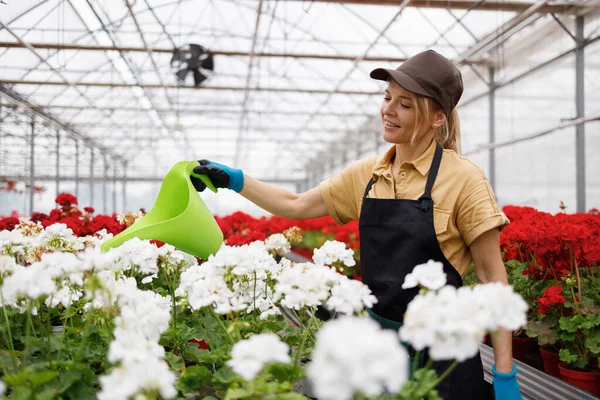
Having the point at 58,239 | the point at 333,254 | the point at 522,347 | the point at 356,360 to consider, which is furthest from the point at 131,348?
the point at 522,347

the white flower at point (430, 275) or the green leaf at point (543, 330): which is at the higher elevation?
the white flower at point (430, 275)

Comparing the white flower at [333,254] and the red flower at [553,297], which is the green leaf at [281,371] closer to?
the white flower at [333,254]

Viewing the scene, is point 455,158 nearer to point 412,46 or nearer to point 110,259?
point 110,259

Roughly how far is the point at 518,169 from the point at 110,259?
7926 mm

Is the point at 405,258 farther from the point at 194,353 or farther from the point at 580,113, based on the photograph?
the point at 580,113

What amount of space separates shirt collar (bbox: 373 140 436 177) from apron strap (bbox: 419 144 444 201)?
0.02m

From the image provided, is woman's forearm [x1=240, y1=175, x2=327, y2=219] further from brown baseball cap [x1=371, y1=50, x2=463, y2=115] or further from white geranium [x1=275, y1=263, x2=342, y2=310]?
white geranium [x1=275, y1=263, x2=342, y2=310]

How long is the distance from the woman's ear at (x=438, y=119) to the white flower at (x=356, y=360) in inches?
39.0

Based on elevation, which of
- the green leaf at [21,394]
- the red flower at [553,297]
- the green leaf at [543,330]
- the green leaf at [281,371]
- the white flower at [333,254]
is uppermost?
the white flower at [333,254]

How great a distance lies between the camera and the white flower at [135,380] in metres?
0.51

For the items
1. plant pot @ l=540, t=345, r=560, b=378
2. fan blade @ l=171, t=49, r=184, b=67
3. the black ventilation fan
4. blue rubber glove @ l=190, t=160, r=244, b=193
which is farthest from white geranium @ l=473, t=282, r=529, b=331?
fan blade @ l=171, t=49, r=184, b=67

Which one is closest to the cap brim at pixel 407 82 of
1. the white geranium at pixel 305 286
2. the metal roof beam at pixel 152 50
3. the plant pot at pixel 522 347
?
the white geranium at pixel 305 286

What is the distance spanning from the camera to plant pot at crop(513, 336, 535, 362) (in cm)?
226

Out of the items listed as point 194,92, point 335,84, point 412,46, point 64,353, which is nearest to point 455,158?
point 64,353
